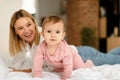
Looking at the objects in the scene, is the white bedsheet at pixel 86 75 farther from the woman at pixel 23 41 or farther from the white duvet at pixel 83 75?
the woman at pixel 23 41

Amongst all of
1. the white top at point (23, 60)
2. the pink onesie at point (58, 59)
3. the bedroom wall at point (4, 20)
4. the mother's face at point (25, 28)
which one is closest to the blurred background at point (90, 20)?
the bedroom wall at point (4, 20)

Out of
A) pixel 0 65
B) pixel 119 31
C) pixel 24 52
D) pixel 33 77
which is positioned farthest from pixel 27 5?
pixel 119 31

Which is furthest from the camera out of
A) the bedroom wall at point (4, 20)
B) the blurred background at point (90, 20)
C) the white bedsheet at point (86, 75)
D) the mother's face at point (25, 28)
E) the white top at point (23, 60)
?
the blurred background at point (90, 20)

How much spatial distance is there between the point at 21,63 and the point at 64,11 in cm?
338

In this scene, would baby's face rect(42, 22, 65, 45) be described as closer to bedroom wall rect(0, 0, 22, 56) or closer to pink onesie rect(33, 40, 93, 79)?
pink onesie rect(33, 40, 93, 79)

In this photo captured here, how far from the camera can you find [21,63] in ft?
5.56

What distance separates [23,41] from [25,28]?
0.45 feet

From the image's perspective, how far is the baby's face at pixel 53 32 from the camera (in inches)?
50.8

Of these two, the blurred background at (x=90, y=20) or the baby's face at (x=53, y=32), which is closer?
the baby's face at (x=53, y=32)

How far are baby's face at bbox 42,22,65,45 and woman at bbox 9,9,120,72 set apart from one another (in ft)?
0.90

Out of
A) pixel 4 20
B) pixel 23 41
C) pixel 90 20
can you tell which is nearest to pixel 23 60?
pixel 23 41

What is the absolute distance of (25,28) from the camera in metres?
1.56

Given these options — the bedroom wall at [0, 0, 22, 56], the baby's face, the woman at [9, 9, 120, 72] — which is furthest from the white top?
the baby's face

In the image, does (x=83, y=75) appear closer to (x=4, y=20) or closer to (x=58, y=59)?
(x=58, y=59)
